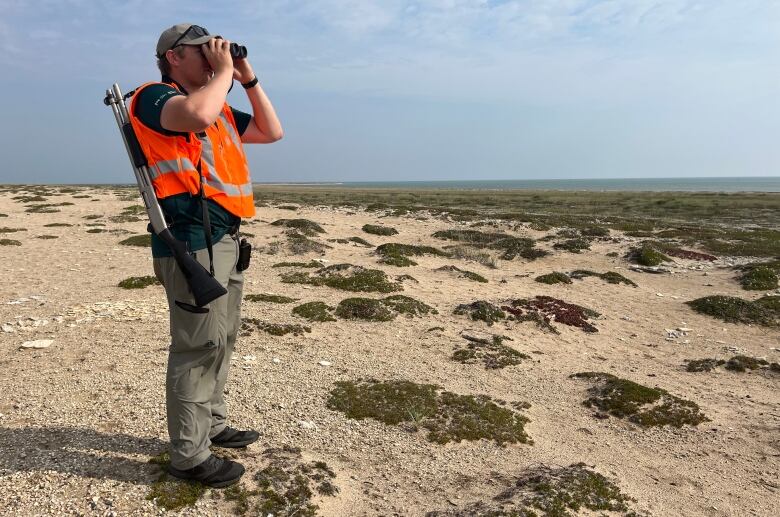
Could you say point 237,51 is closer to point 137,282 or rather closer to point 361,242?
point 137,282

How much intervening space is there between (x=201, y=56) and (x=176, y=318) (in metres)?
1.95

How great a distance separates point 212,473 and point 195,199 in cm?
227

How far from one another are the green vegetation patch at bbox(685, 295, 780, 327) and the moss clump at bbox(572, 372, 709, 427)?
21.1 feet

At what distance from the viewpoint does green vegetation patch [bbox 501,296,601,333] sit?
11062 millimetres

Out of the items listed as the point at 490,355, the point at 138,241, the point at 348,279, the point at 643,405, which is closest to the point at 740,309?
the point at 643,405

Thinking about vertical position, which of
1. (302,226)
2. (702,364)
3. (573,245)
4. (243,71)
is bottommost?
(702,364)

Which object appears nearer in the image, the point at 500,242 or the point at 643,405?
the point at 643,405

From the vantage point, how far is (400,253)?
1800 centimetres

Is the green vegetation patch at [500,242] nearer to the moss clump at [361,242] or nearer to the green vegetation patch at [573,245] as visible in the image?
the green vegetation patch at [573,245]

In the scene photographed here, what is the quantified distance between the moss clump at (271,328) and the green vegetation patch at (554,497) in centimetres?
522

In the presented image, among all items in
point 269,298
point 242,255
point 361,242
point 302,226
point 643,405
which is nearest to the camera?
point 242,255

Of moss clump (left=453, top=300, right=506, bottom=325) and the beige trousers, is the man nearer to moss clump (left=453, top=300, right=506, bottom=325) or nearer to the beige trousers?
the beige trousers

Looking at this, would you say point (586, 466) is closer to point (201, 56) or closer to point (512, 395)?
point (512, 395)

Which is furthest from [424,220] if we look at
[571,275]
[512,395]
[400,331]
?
[512,395]
